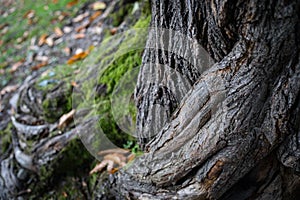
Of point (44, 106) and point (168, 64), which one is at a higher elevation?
point (168, 64)

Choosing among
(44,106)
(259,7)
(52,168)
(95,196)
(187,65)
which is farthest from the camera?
(44,106)

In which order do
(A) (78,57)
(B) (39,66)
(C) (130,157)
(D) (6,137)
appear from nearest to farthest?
(C) (130,157)
(D) (6,137)
(A) (78,57)
(B) (39,66)

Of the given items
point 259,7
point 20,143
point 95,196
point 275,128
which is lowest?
point 95,196

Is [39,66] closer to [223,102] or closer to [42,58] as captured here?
[42,58]

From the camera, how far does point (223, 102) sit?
2021 millimetres

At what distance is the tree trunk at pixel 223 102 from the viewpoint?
1.86m

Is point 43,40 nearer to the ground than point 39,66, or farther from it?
farther from it

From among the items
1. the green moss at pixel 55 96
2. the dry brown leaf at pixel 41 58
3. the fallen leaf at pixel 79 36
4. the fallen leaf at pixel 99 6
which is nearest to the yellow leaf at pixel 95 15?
the fallen leaf at pixel 99 6

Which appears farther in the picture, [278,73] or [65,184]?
[65,184]

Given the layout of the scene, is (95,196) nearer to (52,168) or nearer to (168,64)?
(52,168)

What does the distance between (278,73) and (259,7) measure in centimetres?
35

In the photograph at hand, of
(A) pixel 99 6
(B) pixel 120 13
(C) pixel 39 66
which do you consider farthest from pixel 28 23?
(B) pixel 120 13

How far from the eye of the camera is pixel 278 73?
6.27 ft

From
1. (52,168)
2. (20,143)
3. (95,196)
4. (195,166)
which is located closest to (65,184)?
(52,168)
